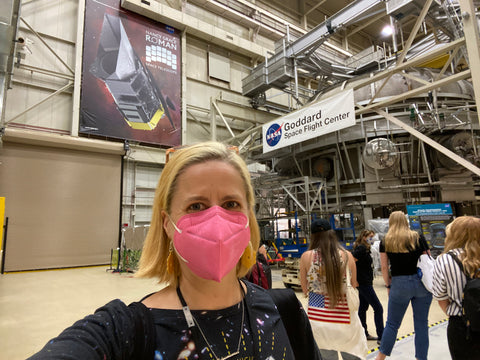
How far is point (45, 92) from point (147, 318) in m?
16.4

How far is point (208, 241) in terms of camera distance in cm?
104

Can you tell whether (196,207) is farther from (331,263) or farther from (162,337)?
(331,263)

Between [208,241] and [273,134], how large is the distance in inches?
371

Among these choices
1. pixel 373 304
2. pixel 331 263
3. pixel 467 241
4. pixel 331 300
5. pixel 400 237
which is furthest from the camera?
pixel 373 304

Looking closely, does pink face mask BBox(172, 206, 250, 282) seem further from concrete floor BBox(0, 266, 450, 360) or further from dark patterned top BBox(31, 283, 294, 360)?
concrete floor BBox(0, 266, 450, 360)

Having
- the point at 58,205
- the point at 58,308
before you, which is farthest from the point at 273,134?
the point at 58,205

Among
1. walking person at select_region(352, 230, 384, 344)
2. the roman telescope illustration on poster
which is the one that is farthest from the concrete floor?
the roman telescope illustration on poster

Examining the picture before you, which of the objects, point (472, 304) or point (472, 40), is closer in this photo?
point (472, 304)

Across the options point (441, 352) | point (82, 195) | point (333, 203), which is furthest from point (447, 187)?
point (82, 195)

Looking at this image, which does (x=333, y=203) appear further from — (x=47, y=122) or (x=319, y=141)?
(x=47, y=122)

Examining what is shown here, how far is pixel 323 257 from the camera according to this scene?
299 centimetres

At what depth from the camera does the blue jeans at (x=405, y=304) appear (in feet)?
10.9

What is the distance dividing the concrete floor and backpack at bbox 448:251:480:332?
195cm

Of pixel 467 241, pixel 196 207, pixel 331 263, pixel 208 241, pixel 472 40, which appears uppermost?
pixel 472 40
